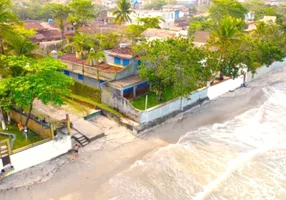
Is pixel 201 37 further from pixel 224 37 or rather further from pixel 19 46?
pixel 19 46

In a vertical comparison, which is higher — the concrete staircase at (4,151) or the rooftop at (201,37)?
the rooftop at (201,37)

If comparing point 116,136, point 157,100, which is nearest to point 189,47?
point 157,100

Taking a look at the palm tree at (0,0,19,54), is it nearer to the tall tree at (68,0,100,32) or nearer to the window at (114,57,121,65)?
the window at (114,57,121,65)

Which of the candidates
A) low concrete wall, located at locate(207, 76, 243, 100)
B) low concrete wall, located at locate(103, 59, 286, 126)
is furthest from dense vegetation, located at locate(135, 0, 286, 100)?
low concrete wall, located at locate(103, 59, 286, 126)

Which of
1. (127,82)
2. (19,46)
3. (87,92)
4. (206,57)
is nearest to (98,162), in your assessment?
(127,82)

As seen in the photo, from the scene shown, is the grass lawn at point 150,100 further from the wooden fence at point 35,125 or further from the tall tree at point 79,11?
the tall tree at point 79,11

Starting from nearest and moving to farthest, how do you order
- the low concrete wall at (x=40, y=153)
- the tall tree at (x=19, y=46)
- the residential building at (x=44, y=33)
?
the low concrete wall at (x=40, y=153)
the tall tree at (x=19, y=46)
the residential building at (x=44, y=33)

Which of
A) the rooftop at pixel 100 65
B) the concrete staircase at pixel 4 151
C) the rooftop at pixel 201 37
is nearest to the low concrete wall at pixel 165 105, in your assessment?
the rooftop at pixel 100 65

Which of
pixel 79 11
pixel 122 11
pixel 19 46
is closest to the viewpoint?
pixel 19 46
